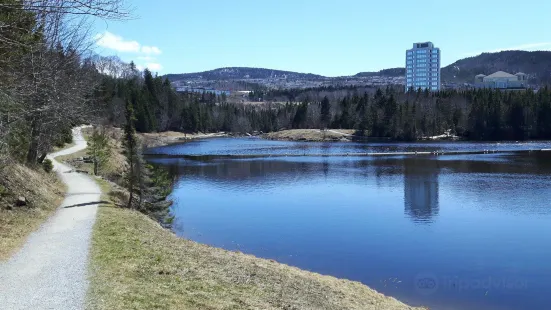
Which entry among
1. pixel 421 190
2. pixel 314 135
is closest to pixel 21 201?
pixel 421 190

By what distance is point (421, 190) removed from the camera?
42031 mm

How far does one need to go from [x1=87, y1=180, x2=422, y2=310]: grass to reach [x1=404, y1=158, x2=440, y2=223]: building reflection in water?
1692 centimetres

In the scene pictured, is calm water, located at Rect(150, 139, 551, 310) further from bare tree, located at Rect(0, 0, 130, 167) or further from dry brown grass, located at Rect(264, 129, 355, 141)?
dry brown grass, located at Rect(264, 129, 355, 141)

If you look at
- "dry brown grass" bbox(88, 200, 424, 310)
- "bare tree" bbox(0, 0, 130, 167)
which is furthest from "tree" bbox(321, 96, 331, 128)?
"dry brown grass" bbox(88, 200, 424, 310)

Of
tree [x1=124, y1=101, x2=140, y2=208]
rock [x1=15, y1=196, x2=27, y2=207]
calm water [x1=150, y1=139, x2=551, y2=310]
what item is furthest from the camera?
tree [x1=124, y1=101, x2=140, y2=208]

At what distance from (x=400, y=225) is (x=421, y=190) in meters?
14.1

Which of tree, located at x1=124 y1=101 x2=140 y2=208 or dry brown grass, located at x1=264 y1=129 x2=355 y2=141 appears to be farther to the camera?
dry brown grass, located at x1=264 y1=129 x2=355 y2=141

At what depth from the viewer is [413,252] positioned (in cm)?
2328

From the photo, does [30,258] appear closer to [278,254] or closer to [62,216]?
[62,216]

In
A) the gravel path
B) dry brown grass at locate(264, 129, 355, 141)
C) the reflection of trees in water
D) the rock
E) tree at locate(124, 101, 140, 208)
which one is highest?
tree at locate(124, 101, 140, 208)

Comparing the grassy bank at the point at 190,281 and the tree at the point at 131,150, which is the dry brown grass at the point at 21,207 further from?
the tree at the point at 131,150

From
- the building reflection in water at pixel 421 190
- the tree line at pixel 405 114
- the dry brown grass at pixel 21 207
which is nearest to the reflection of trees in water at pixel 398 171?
the building reflection in water at pixel 421 190

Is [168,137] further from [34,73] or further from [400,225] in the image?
[34,73]

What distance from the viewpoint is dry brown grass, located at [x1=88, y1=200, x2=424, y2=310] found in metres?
10.6
